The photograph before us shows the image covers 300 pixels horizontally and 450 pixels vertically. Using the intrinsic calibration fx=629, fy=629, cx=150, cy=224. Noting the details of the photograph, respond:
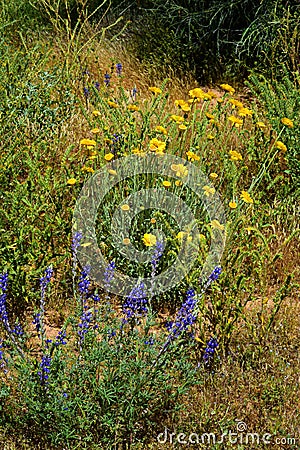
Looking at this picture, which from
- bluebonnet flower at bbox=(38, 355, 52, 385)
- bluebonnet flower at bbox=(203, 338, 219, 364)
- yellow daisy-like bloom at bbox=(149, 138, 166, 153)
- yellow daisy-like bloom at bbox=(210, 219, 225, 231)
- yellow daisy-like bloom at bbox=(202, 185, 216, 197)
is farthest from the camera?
yellow daisy-like bloom at bbox=(149, 138, 166, 153)

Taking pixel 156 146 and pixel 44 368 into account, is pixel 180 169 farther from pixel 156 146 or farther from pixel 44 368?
pixel 44 368

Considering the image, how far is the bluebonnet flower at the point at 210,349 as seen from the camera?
9.16ft

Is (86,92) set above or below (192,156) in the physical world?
above

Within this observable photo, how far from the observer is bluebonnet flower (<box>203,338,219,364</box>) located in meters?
2.79

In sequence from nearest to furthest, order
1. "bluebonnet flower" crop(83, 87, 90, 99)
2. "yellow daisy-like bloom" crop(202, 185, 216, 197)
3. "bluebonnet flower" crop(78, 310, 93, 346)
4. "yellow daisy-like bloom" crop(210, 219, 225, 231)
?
"bluebonnet flower" crop(78, 310, 93, 346) < "yellow daisy-like bloom" crop(210, 219, 225, 231) < "yellow daisy-like bloom" crop(202, 185, 216, 197) < "bluebonnet flower" crop(83, 87, 90, 99)

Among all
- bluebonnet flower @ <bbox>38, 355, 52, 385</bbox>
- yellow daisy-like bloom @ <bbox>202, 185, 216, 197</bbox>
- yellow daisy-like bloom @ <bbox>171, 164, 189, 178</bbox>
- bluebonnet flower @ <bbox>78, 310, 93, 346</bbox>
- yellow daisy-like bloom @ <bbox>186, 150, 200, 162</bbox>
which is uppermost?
yellow daisy-like bloom @ <bbox>186, 150, 200, 162</bbox>

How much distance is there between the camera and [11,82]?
4.38 m

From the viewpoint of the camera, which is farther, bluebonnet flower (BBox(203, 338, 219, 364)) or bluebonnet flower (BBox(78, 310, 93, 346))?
bluebonnet flower (BBox(203, 338, 219, 364))

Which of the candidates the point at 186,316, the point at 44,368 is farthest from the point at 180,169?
the point at 44,368

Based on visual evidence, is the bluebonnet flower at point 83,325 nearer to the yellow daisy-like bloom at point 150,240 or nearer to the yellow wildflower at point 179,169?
the yellow daisy-like bloom at point 150,240

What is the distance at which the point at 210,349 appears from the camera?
2791mm

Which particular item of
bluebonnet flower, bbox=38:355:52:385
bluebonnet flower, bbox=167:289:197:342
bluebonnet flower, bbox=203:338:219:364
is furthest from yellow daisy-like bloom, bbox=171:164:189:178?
bluebonnet flower, bbox=38:355:52:385

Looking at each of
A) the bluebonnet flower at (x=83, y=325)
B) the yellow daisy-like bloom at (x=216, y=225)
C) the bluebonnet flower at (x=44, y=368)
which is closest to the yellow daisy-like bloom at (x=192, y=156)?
the yellow daisy-like bloom at (x=216, y=225)

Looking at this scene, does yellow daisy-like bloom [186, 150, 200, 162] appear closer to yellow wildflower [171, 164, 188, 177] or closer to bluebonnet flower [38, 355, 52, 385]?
yellow wildflower [171, 164, 188, 177]
